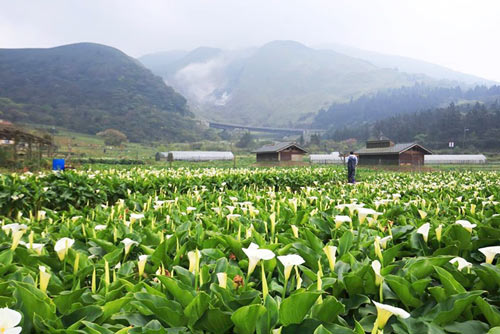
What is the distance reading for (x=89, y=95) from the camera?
13725 centimetres

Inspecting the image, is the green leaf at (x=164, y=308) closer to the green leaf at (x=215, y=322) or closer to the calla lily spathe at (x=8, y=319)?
the green leaf at (x=215, y=322)

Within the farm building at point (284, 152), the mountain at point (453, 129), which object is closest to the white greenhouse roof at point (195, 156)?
the farm building at point (284, 152)

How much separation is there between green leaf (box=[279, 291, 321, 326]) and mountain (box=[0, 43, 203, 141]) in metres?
107

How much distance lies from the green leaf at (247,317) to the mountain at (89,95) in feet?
352

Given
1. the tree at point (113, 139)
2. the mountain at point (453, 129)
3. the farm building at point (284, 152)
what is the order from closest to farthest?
the farm building at point (284, 152)
the mountain at point (453, 129)
the tree at point (113, 139)

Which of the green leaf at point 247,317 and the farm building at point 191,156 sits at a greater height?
the green leaf at point 247,317

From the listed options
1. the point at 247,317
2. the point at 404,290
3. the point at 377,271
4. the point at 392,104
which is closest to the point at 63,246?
the point at 247,317

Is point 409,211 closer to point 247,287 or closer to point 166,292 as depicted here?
point 247,287

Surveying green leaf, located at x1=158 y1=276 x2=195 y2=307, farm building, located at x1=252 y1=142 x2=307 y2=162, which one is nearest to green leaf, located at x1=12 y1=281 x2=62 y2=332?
green leaf, located at x1=158 y1=276 x2=195 y2=307

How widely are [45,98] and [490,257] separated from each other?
15198cm

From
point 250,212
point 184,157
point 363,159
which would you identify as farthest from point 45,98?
point 250,212

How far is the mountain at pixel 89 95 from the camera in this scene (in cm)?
10862

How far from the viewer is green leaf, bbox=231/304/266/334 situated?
1217 mm

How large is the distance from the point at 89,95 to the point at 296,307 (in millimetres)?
155337
